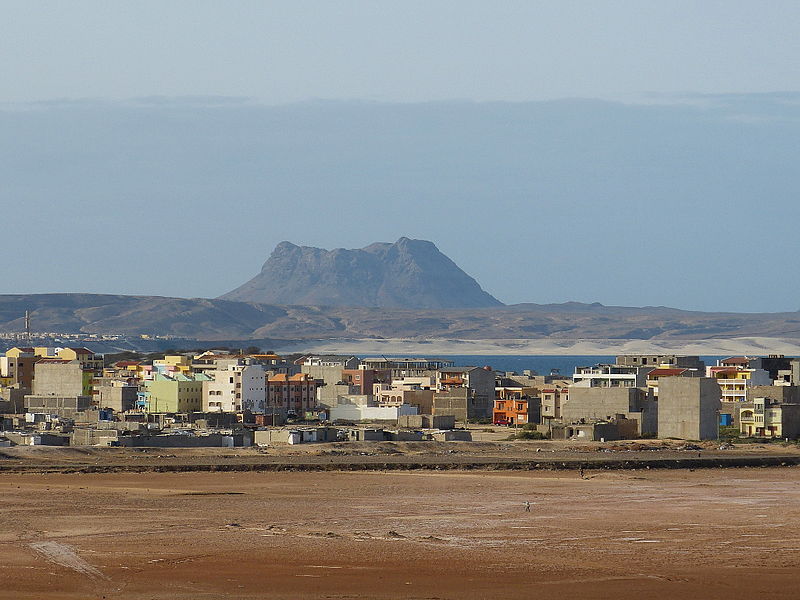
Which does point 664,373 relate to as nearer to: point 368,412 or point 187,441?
point 368,412

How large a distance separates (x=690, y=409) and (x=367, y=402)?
90.9 feet

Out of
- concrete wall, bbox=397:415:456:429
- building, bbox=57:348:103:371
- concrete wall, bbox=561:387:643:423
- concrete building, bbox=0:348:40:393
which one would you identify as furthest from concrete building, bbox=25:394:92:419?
concrete wall, bbox=561:387:643:423

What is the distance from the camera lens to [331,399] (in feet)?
343

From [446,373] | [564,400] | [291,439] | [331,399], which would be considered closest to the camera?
[291,439]

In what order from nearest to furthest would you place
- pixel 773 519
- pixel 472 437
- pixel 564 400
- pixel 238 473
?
pixel 773 519 < pixel 238 473 < pixel 472 437 < pixel 564 400

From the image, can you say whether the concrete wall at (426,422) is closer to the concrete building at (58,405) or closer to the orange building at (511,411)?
the orange building at (511,411)

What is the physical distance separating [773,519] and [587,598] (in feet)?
47.0

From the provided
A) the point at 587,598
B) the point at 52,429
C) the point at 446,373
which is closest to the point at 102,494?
the point at 587,598

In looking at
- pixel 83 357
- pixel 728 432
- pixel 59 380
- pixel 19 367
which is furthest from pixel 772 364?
pixel 19 367

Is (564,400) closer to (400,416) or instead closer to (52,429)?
(400,416)

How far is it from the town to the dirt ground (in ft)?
65.8

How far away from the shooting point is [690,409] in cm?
7656

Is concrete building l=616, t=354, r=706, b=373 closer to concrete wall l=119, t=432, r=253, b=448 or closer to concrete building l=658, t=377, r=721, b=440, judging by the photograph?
concrete building l=658, t=377, r=721, b=440

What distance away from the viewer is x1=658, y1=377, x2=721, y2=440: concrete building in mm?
75938
